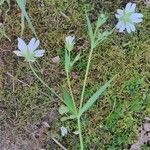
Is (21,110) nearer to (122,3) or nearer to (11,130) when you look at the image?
(11,130)

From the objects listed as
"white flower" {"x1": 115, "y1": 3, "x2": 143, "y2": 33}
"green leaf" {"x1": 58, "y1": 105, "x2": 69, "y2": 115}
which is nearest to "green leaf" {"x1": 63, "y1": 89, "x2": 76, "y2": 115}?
"green leaf" {"x1": 58, "y1": 105, "x2": 69, "y2": 115}

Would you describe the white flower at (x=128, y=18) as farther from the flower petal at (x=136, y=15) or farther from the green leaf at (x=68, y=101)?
the green leaf at (x=68, y=101)

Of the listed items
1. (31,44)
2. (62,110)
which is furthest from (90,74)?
(31,44)

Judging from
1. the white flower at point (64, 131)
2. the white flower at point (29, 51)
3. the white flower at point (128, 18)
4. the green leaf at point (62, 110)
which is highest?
the white flower at point (128, 18)

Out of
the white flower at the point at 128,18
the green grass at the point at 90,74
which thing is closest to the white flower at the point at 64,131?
the green grass at the point at 90,74

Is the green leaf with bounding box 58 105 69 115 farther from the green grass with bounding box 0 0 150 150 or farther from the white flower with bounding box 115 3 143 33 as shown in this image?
the white flower with bounding box 115 3 143 33
